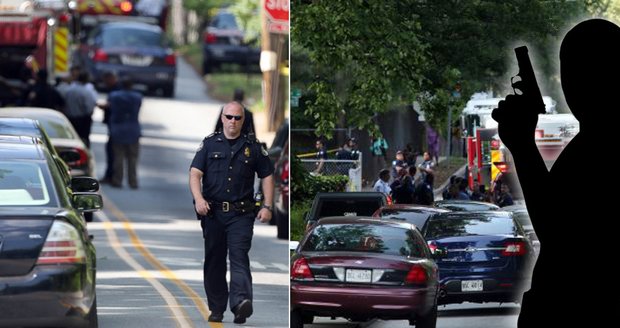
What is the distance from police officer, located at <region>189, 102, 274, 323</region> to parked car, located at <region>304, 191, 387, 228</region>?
143 inches

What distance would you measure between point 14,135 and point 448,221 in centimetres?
491

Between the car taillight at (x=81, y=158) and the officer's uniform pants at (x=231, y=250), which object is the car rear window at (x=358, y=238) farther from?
the car taillight at (x=81, y=158)

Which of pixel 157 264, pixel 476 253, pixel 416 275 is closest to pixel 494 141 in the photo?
pixel 476 253

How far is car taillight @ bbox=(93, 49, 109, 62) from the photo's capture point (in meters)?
39.1

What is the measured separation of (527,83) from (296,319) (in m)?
1.79

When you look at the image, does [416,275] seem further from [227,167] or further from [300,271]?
[227,167]

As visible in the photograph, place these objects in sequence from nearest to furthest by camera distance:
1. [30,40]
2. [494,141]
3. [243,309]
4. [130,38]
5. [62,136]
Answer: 1. [494,141]
2. [243,309]
3. [62,136]
4. [30,40]
5. [130,38]

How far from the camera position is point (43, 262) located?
32.7ft

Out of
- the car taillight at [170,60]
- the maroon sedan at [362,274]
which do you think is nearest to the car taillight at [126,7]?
the car taillight at [170,60]

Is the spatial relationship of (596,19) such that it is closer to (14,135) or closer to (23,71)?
(14,135)

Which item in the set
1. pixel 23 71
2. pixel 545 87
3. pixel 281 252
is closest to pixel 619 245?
pixel 545 87

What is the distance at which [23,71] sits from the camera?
1249 inches

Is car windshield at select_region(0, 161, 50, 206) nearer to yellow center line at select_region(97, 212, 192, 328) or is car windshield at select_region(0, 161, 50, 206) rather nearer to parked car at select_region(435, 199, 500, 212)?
yellow center line at select_region(97, 212, 192, 328)

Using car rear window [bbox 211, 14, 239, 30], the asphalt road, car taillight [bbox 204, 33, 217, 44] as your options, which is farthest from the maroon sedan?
car rear window [bbox 211, 14, 239, 30]
